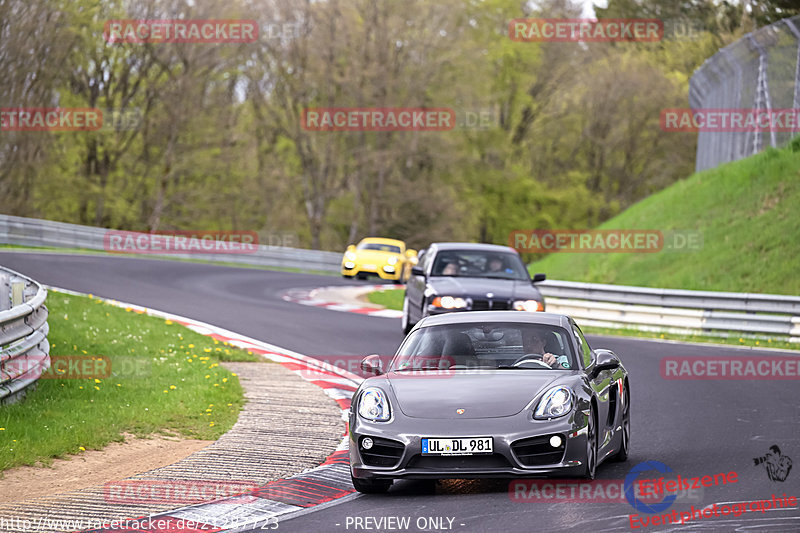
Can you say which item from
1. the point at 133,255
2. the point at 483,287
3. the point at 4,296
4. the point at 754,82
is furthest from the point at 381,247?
the point at 4,296

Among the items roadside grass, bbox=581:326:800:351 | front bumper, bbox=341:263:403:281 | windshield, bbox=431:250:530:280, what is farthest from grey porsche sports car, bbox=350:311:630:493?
front bumper, bbox=341:263:403:281

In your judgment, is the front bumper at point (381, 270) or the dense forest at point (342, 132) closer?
the front bumper at point (381, 270)

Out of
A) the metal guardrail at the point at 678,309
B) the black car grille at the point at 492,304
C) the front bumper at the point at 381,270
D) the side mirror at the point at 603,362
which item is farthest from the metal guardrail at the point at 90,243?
the side mirror at the point at 603,362

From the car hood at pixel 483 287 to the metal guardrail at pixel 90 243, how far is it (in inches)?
868

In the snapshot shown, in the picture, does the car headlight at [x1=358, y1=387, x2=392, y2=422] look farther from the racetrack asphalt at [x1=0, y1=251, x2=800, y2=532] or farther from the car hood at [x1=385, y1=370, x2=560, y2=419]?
the racetrack asphalt at [x1=0, y1=251, x2=800, y2=532]

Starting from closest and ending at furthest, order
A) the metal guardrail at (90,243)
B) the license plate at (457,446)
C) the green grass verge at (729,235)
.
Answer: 1. the license plate at (457,446)
2. the green grass verge at (729,235)
3. the metal guardrail at (90,243)

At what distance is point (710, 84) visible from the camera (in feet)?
98.8

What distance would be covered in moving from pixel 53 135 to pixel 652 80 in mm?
30689

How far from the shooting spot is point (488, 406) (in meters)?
7.64

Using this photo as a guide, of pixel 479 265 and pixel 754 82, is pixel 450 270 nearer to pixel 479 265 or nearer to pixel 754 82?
pixel 479 265

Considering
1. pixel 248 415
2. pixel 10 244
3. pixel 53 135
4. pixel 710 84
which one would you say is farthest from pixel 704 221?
pixel 53 135

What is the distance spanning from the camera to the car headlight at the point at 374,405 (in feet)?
25.6

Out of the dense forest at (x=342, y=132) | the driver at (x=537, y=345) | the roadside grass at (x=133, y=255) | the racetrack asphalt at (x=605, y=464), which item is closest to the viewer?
the racetrack asphalt at (x=605, y=464)

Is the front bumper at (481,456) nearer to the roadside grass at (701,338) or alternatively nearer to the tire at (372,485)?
the tire at (372,485)
